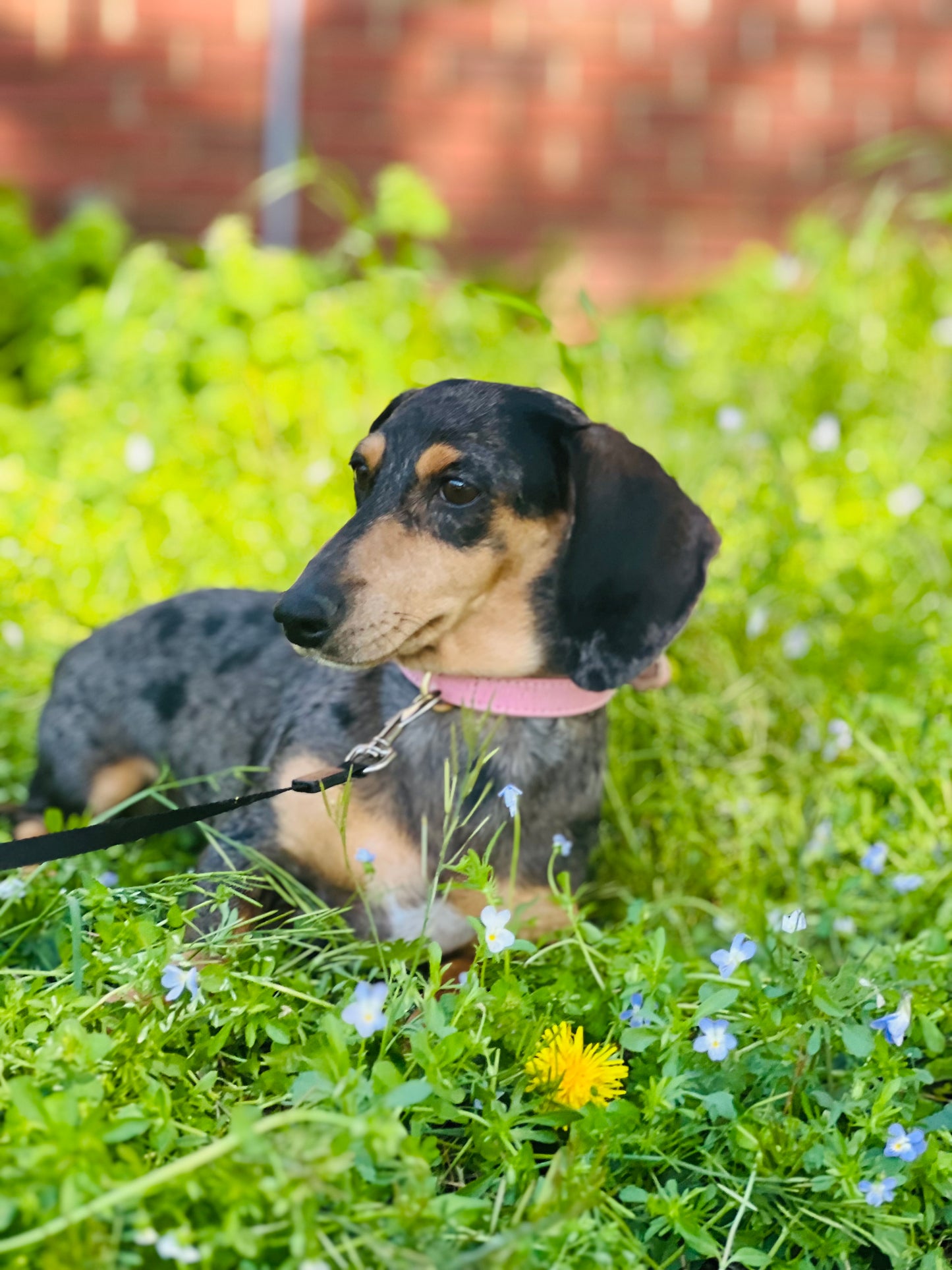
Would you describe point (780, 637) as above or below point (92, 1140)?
below

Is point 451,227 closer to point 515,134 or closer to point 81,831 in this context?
point 515,134

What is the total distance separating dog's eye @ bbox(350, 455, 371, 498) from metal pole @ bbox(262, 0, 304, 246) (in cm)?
485

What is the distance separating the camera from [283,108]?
6.88 metres

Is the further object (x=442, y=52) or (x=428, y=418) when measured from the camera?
(x=442, y=52)

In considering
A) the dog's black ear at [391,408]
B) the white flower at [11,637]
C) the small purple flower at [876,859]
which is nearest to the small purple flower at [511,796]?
the dog's black ear at [391,408]

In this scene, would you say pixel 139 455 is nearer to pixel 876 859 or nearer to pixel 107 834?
pixel 107 834

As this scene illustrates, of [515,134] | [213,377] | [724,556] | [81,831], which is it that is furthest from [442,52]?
[81,831]

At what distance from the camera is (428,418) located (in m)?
2.30

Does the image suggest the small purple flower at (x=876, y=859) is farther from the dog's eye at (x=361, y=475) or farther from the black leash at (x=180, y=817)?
the dog's eye at (x=361, y=475)

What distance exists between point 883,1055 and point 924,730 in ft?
3.91

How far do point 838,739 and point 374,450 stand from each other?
141 cm

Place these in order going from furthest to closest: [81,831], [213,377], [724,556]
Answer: [213,377] → [724,556] → [81,831]

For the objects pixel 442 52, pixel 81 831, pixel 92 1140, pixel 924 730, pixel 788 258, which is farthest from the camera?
pixel 442 52

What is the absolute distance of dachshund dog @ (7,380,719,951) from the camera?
2203mm
